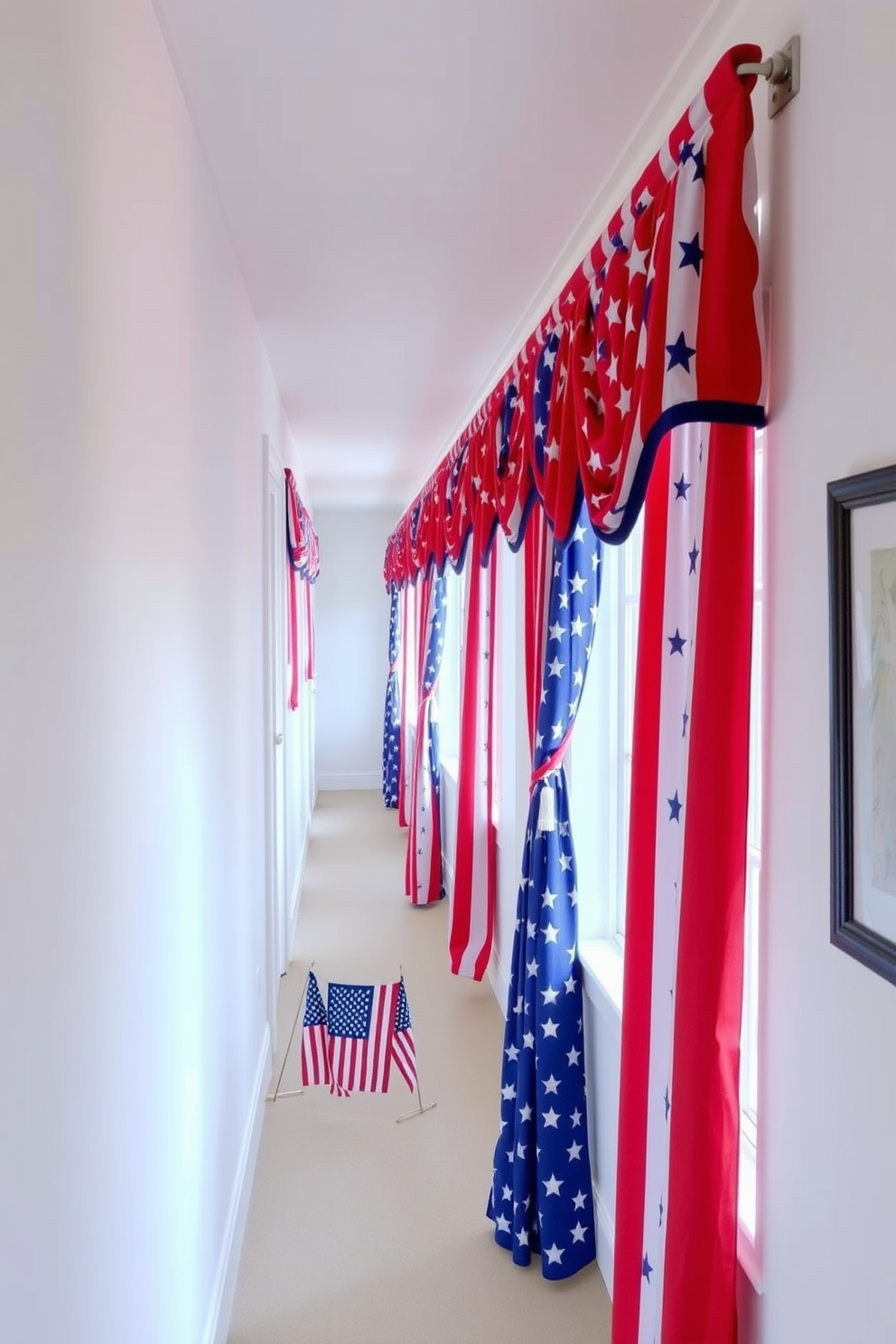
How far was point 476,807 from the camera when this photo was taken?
12.6 feet

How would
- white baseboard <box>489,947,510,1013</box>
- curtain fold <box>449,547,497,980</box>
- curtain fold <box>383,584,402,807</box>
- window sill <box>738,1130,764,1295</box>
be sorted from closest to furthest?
window sill <box>738,1130,764,1295</box> < white baseboard <box>489,947,510,1013</box> < curtain fold <box>449,547,497,980</box> < curtain fold <box>383,584,402,807</box>

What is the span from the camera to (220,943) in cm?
208

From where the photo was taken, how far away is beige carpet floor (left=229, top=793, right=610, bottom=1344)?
200 cm

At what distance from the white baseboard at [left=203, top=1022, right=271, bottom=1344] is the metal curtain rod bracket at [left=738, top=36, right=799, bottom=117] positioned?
2326 mm

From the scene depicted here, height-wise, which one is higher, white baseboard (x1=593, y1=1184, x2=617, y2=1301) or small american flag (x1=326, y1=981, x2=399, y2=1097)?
small american flag (x1=326, y1=981, x2=399, y2=1097)

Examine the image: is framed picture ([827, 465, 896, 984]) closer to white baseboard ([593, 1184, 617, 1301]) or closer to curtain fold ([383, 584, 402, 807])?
white baseboard ([593, 1184, 617, 1301])

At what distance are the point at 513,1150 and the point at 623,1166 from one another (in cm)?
66

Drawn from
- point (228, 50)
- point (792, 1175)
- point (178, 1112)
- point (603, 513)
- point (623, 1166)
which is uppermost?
point (228, 50)

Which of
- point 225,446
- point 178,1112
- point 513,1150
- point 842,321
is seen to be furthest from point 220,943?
point 842,321

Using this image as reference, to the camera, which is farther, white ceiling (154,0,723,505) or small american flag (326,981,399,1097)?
small american flag (326,981,399,1097)

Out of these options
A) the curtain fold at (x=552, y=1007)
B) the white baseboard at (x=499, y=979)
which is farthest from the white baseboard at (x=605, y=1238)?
the white baseboard at (x=499, y=979)

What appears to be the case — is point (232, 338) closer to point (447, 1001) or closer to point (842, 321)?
point (842, 321)

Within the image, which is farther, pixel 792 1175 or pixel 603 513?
pixel 603 513

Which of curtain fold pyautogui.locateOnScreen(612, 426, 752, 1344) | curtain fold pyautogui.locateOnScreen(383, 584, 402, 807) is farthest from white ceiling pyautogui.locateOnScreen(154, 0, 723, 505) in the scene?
curtain fold pyautogui.locateOnScreen(383, 584, 402, 807)
